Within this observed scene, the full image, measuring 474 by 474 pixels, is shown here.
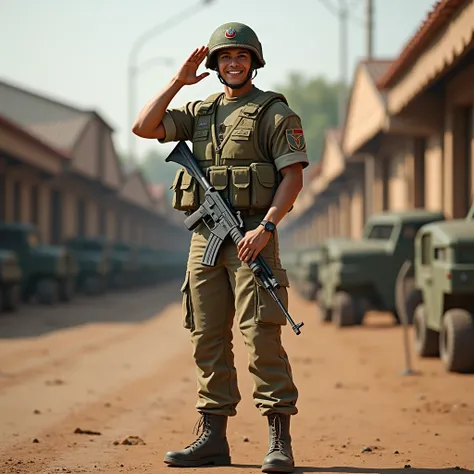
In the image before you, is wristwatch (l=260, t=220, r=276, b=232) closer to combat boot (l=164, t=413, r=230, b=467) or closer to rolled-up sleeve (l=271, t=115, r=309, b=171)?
rolled-up sleeve (l=271, t=115, r=309, b=171)

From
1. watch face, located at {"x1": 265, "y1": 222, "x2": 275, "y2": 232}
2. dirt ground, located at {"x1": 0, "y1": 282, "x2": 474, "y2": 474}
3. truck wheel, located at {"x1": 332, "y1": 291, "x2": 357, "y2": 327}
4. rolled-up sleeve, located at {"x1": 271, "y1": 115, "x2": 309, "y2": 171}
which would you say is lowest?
dirt ground, located at {"x1": 0, "y1": 282, "x2": 474, "y2": 474}

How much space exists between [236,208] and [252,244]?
A: 0.27m

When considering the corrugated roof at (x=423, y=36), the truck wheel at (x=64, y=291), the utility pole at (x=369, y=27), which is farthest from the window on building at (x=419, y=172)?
the truck wheel at (x=64, y=291)

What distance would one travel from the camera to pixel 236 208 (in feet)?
18.9

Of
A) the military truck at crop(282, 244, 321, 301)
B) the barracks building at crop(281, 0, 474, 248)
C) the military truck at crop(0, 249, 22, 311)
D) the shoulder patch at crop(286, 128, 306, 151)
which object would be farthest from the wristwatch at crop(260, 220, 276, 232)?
the military truck at crop(282, 244, 321, 301)

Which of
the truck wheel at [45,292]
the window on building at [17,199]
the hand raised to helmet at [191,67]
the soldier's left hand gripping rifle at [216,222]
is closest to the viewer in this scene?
the soldier's left hand gripping rifle at [216,222]

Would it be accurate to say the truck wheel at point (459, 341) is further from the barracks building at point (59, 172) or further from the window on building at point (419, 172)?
the barracks building at point (59, 172)

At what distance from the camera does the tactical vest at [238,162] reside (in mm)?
5723

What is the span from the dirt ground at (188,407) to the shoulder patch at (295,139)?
1616 mm

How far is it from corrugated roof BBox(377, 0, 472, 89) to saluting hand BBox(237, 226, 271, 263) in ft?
28.8

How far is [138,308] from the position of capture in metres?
25.2

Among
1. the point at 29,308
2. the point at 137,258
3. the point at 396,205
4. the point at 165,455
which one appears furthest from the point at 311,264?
the point at 165,455

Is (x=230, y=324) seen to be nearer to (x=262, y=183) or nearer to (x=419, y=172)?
(x=262, y=183)

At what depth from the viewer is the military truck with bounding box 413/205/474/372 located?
10.5 m
